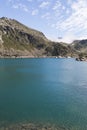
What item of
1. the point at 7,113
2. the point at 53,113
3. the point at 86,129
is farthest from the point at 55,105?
the point at 86,129

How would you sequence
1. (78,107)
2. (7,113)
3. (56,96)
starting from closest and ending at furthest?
(7,113) < (78,107) < (56,96)

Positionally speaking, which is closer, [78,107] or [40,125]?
[40,125]

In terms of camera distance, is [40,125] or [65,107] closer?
[40,125]

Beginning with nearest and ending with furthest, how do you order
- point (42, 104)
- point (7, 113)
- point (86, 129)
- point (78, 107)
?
point (86, 129) < point (7, 113) < point (78, 107) < point (42, 104)

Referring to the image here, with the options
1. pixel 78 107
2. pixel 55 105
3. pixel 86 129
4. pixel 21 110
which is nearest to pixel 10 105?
pixel 21 110

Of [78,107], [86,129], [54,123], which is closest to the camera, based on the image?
[86,129]

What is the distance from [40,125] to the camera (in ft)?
163

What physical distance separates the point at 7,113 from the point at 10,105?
8.37m

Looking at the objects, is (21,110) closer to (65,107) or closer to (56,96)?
(65,107)

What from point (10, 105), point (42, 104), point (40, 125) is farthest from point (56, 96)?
point (40, 125)

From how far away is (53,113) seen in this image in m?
59.5

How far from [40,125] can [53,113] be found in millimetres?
10298

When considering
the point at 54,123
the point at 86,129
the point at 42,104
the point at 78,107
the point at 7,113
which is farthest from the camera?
the point at 42,104

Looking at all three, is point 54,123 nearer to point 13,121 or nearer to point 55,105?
point 13,121
